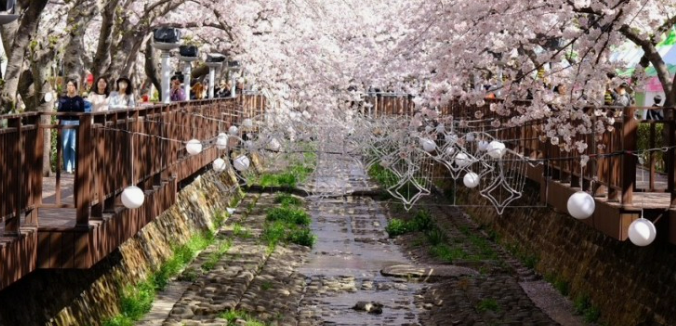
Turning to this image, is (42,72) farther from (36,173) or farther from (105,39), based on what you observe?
(36,173)

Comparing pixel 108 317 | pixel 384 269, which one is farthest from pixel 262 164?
pixel 108 317

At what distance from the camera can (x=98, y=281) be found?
54.2ft

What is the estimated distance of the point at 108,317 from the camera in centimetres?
1664

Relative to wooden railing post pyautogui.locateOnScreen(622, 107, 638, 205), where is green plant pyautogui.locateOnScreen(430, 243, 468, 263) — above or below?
below

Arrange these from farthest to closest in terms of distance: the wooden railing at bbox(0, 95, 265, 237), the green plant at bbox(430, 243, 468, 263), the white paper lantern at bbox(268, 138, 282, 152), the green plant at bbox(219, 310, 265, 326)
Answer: the green plant at bbox(430, 243, 468, 263) < the white paper lantern at bbox(268, 138, 282, 152) < the green plant at bbox(219, 310, 265, 326) < the wooden railing at bbox(0, 95, 265, 237)

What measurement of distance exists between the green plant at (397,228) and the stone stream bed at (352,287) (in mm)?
286

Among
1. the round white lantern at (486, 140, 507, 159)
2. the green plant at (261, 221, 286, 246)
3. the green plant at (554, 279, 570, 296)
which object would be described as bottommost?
the green plant at (261, 221, 286, 246)

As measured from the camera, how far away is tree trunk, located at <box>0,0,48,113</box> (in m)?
15.0

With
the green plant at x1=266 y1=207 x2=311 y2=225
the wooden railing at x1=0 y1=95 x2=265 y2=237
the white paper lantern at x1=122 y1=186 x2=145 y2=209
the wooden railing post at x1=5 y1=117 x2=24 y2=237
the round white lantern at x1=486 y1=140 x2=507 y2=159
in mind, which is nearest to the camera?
the wooden railing post at x1=5 y1=117 x2=24 y2=237

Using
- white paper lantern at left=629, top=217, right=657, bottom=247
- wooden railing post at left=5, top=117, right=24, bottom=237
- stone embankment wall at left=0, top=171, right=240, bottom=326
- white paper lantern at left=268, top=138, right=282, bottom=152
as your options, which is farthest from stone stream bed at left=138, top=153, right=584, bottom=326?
wooden railing post at left=5, top=117, right=24, bottom=237

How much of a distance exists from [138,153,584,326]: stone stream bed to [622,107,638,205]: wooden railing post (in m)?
3.36

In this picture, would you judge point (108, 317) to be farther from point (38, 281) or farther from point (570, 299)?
point (570, 299)

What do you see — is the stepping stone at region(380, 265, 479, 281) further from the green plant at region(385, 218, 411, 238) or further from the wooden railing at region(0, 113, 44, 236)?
the wooden railing at region(0, 113, 44, 236)

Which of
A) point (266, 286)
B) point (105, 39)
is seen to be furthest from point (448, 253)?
point (105, 39)
